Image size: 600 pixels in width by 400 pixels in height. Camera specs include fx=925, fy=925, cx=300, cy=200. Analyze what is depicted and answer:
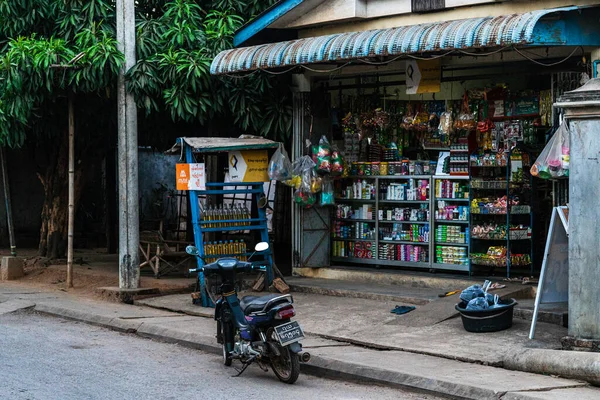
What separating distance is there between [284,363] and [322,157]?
5751mm

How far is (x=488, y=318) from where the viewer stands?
1043cm

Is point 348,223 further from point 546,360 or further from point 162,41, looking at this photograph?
point 546,360

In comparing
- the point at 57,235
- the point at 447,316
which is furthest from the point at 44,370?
the point at 57,235

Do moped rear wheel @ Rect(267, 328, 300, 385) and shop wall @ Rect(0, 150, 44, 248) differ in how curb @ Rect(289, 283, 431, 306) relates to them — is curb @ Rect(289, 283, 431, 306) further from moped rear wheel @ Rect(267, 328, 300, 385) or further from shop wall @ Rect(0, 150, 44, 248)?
shop wall @ Rect(0, 150, 44, 248)

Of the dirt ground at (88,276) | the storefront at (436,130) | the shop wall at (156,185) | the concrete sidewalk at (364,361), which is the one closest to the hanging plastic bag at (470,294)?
the concrete sidewalk at (364,361)

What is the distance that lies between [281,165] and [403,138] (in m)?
2.16

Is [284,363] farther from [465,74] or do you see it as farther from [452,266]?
[465,74]

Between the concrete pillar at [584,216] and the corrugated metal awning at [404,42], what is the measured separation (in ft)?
5.37

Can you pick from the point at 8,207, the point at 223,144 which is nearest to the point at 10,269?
the point at 8,207

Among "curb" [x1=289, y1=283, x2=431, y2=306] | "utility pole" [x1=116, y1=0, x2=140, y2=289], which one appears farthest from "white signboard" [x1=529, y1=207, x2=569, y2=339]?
"utility pole" [x1=116, y1=0, x2=140, y2=289]

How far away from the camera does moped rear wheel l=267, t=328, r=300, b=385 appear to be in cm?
877

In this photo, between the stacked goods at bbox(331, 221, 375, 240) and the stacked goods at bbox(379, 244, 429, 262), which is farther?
the stacked goods at bbox(331, 221, 375, 240)

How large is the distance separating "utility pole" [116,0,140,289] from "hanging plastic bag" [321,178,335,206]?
2.90 meters

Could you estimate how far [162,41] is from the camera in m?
14.8
